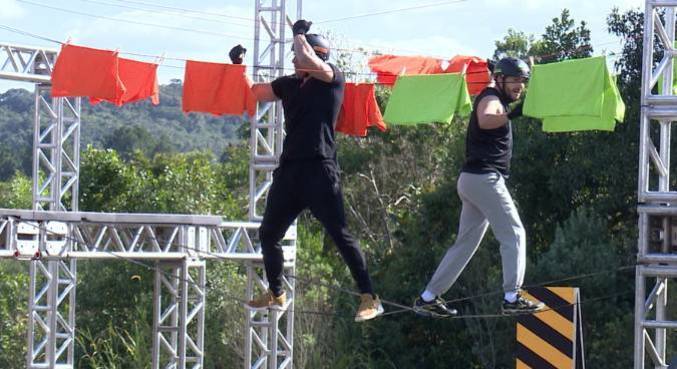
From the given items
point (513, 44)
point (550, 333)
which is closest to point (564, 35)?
point (513, 44)

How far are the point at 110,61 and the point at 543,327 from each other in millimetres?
5291

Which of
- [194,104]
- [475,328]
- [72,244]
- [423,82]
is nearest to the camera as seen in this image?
[423,82]

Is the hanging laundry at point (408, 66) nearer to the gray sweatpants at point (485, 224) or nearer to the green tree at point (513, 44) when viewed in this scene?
the gray sweatpants at point (485, 224)

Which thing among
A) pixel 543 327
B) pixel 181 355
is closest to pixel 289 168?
pixel 543 327

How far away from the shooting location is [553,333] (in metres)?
8.83

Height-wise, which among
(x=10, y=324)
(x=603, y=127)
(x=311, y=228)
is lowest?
(x=10, y=324)

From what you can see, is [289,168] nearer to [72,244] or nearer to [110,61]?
[110,61]

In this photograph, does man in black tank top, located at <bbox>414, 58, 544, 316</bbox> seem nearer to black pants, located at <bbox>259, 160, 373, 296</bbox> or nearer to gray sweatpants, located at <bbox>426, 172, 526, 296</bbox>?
gray sweatpants, located at <bbox>426, 172, 526, 296</bbox>

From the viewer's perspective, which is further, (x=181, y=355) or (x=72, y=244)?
(x=181, y=355)

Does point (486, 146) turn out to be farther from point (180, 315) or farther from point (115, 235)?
point (180, 315)

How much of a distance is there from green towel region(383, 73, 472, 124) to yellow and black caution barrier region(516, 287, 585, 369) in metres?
1.83

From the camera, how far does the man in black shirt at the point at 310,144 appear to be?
762 centimetres

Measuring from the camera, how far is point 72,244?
1454 cm

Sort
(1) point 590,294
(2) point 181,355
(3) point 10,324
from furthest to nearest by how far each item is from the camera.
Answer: (3) point 10,324 → (1) point 590,294 → (2) point 181,355
